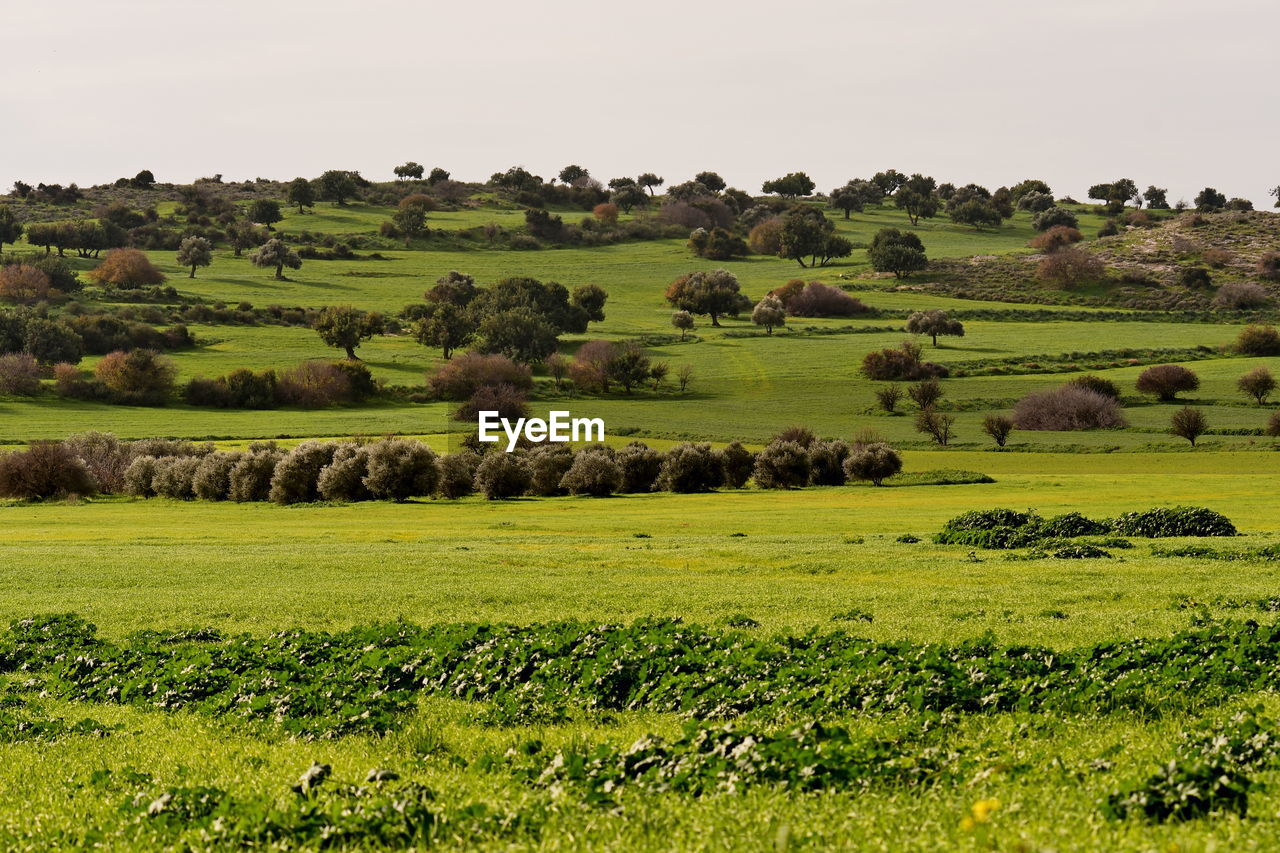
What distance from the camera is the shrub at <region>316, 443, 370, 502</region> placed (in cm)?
7306

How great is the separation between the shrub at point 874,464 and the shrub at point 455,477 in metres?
23.8

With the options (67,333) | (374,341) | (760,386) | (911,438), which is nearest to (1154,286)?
(760,386)

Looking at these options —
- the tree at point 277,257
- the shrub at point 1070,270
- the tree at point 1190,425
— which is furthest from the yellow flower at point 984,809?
the tree at point 277,257

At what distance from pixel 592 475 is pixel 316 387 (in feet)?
174

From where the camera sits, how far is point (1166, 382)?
109062mm

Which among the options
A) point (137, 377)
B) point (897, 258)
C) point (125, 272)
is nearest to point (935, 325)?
point (897, 258)

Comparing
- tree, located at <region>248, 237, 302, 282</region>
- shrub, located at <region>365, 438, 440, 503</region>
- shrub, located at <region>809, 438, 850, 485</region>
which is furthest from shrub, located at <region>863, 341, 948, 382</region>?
tree, located at <region>248, 237, 302, 282</region>

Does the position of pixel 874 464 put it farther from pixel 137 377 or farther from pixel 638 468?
pixel 137 377

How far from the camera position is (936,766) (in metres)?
11.2

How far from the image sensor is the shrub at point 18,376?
118000 mm

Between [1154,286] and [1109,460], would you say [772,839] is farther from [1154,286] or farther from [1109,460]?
[1154,286]

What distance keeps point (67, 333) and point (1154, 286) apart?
143814mm

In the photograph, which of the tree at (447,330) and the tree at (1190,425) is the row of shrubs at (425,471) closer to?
the tree at (1190,425)

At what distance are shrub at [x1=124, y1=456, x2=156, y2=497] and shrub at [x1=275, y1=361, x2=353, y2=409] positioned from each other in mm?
38529
